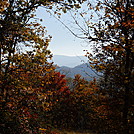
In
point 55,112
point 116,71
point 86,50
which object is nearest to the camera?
point 116,71

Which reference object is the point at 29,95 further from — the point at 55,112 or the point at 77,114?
the point at 77,114

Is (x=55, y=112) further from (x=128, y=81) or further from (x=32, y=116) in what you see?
(x=128, y=81)

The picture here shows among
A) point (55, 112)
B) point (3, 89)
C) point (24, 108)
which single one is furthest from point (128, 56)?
point (55, 112)

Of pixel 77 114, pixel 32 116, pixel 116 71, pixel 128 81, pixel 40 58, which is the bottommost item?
pixel 77 114

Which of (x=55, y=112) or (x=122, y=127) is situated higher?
(x=122, y=127)

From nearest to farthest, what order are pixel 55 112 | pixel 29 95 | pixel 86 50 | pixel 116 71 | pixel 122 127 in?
1. pixel 122 127
2. pixel 116 71
3. pixel 29 95
4. pixel 86 50
5. pixel 55 112

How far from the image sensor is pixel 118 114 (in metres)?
5.89

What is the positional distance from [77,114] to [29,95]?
79.7 ft

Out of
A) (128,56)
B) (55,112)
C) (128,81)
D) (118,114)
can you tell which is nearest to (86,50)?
(128,56)

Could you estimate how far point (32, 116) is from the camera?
6598mm

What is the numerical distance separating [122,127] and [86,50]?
3.22 meters

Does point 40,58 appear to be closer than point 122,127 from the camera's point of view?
No

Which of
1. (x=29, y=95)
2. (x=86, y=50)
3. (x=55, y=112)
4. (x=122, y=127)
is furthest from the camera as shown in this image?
(x=55, y=112)

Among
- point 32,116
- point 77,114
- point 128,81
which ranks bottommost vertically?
point 77,114
